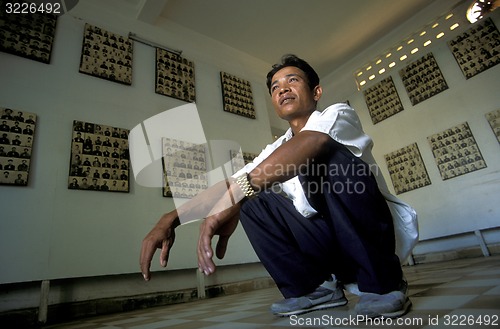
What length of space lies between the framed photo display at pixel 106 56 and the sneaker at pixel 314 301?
8.38ft

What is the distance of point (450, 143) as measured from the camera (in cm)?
313

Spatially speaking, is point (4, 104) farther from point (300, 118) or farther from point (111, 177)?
point (300, 118)

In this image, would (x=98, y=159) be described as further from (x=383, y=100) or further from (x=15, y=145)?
(x=383, y=100)

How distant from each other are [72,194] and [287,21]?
3.11 m

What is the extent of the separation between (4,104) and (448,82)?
14.4ft

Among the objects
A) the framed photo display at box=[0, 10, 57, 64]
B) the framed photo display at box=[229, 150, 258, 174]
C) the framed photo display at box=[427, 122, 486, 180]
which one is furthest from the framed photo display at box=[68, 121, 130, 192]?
the framed photo display at box=[427, 122, 486, 180]

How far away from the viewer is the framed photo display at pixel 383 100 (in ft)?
12.2

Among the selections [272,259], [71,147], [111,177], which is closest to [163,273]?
[111,177]

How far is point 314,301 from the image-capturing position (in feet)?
2.92

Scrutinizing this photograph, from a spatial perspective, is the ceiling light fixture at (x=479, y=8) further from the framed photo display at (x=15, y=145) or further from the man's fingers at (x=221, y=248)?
the framed photo display at (x=15, y=145)

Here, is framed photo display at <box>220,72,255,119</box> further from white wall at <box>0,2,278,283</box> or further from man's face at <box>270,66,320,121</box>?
man's face at <box>270,66,320,121</box>

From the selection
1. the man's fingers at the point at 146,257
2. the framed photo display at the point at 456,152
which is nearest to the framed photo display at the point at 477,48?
the framed photo display at the point at 456,152

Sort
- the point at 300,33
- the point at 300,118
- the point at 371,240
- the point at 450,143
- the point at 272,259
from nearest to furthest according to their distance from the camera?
the point at 371,240, the point at 272,259, the point at 300,118, the point at 450,143, the point at 300,33

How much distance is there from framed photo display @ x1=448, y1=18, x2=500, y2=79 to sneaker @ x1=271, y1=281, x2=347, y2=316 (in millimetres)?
3353
